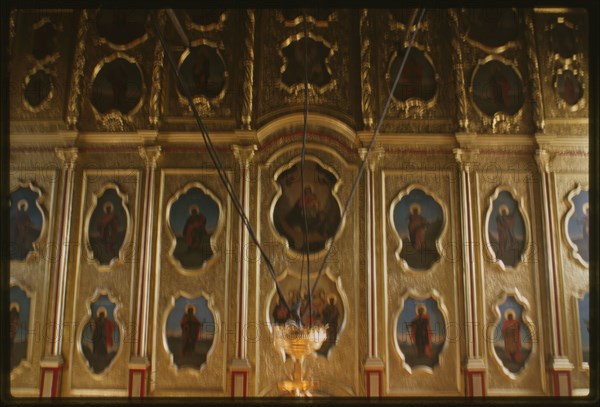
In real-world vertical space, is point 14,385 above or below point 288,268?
below

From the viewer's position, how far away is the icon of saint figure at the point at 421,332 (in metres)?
9.12

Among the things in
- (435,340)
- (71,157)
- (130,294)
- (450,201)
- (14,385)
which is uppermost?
(71,157)

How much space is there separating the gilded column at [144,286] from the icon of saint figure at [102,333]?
398mm

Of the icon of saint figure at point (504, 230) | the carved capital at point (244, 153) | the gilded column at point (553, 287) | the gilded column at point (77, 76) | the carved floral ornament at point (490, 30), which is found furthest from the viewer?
the carved floral ornament at point (490, 30)

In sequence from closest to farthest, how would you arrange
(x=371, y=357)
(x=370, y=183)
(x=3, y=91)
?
(x=3, y=91) < (x=371, y=357) < (x=370, y=183)

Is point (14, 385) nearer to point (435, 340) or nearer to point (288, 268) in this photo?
point (288, 268)

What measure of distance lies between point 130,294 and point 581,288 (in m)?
6.25

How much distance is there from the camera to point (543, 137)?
968 centimetres

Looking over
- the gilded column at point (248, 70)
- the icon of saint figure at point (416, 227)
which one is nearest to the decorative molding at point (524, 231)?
the icon of saint figure at point (416, 227)

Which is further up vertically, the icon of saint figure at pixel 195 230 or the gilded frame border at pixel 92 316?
the icon of saint figure at pixel 195 230

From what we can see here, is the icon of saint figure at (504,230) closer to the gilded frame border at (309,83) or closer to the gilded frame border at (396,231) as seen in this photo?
the gilded frame border at (396,231)

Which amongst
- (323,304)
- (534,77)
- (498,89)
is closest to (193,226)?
(323,304)

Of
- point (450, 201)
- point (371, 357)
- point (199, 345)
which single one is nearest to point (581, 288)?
point (450, 201)

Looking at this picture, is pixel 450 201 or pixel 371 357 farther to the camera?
pixel 450 201
